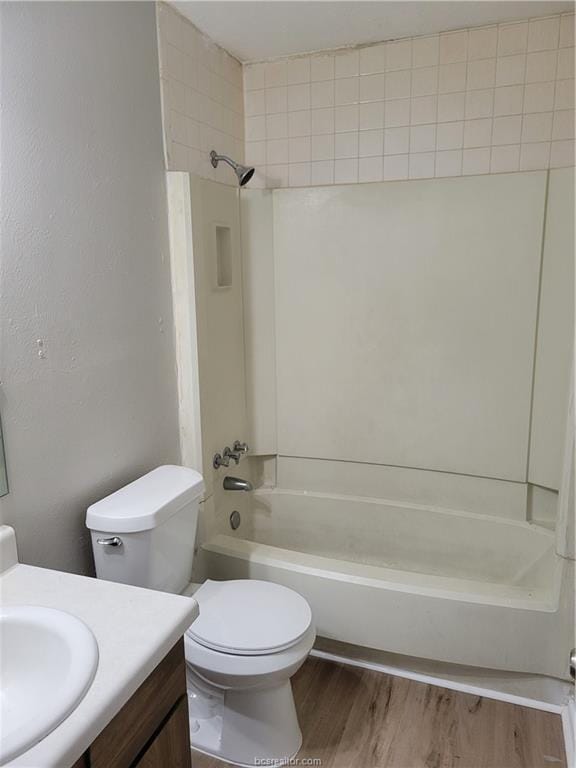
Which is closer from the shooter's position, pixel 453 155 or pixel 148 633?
A: pixel 148 633

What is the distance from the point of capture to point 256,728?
5.88 feet

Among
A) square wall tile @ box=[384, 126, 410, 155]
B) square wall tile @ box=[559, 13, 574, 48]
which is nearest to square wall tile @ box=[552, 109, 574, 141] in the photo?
square wall tile @ box=[559, 13, 574, 48]

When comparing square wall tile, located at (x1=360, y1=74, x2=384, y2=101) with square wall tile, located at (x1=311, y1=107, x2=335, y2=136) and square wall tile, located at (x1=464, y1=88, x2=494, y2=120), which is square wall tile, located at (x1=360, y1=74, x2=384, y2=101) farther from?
square wall tile, located at (x1=464, y1=88, x2=494, y2=120)

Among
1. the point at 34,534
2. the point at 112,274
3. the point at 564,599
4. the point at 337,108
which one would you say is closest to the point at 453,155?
the point at 337,108

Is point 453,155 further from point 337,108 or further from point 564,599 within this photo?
point 564,599

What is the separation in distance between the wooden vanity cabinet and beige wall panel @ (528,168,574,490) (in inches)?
68.3

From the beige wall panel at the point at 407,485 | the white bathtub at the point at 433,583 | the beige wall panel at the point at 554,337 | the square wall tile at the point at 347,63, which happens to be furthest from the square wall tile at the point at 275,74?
the white bathtub at the point at 433,583

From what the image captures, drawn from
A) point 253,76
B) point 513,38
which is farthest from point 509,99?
point 253,76

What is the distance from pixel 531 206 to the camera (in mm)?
2307

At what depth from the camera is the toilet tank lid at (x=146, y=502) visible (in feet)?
5.40

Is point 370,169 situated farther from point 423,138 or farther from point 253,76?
point 253,76

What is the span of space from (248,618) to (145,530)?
420 mm

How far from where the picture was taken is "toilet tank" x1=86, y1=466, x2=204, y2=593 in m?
1.65

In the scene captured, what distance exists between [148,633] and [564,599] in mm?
1427
